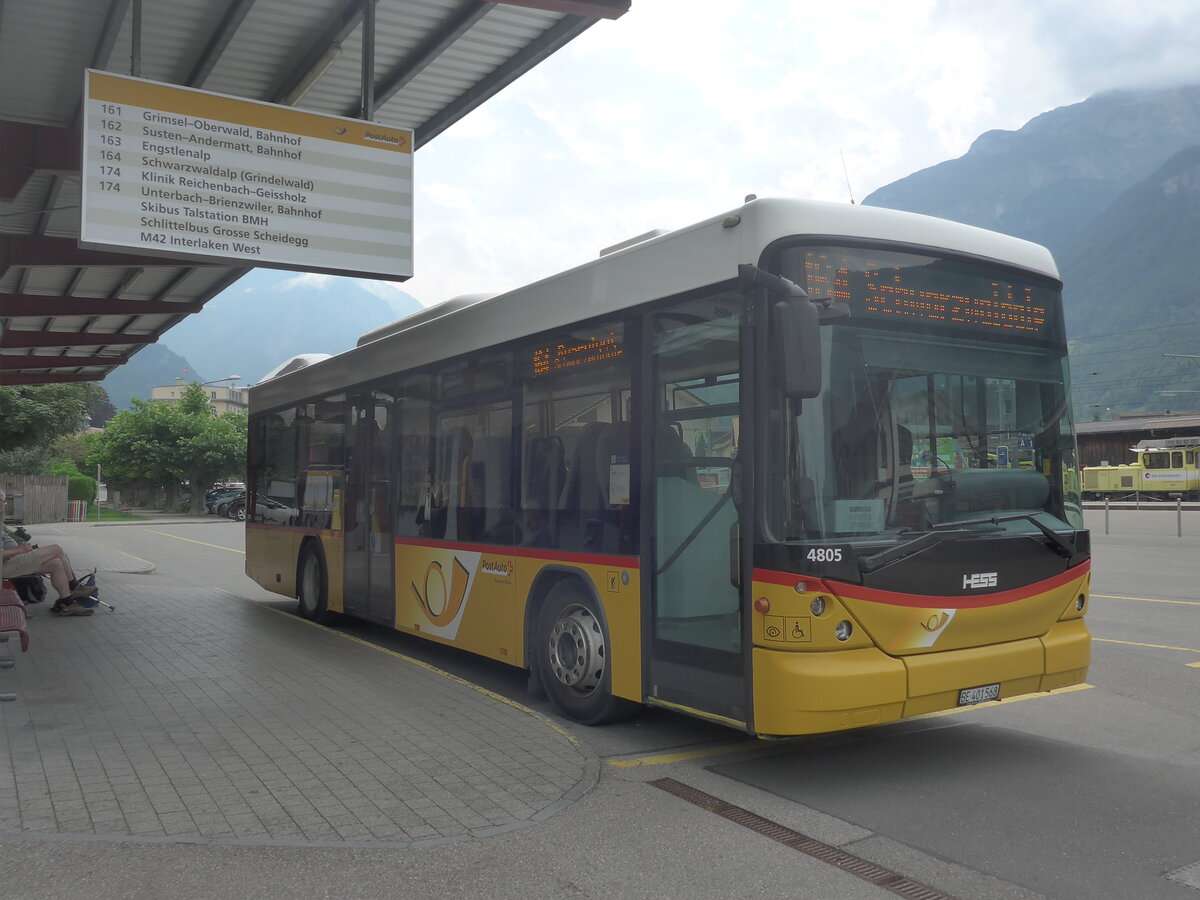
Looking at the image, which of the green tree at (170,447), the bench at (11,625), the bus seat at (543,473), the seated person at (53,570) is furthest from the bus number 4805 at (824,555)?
the green tree at (170,447)

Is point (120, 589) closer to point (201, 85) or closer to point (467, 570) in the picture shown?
point (201, 85)

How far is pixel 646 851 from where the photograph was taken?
4.58 meters

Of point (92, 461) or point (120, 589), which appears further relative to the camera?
point (92, 461)

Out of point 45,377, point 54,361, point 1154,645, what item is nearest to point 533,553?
point 1154,645

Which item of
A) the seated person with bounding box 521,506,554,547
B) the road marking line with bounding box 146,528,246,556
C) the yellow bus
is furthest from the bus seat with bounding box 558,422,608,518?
the road marking line with bounding box 146,528,246,556

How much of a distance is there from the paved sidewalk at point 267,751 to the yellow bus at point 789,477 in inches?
36.1

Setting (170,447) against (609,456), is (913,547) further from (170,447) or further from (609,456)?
(170,447)

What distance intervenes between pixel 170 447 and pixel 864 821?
2155 inches

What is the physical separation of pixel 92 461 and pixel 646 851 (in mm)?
61936

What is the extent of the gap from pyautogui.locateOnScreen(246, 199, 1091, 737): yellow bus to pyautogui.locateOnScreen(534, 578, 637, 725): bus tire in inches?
0.8

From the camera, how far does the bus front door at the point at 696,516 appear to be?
5.61m

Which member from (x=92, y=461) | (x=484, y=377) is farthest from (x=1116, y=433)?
(x=484, y=377)

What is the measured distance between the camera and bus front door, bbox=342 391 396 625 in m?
9.87

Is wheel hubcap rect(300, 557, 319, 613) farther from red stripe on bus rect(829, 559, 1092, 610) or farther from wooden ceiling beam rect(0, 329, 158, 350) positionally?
wooden ceiling beam rect(0, 329, 158, 350)
